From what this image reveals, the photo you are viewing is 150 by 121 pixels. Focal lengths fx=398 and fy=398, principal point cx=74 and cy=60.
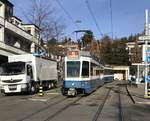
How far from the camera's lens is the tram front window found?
2991 cm

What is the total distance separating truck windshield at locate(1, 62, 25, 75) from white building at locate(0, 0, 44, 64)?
53.2ft

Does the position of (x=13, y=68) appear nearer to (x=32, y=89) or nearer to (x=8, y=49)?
(x=32, y=89)

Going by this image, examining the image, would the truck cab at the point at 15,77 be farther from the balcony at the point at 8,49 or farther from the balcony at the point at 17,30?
the balcony at the point at 17,30

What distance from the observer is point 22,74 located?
32156mm

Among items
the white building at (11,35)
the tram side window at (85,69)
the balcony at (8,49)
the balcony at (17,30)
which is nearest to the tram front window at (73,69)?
the tram side window at (85,69)

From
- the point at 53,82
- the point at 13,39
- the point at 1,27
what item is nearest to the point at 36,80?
the point at 53,82

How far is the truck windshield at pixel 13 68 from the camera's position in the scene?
106 feet

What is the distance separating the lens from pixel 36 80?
3556 centimetres

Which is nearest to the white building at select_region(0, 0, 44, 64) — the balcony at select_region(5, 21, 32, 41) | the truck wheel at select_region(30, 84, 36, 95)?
the balcony at select_region(5, 21, 32, 41)

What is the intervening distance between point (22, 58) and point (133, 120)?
20.1 meters

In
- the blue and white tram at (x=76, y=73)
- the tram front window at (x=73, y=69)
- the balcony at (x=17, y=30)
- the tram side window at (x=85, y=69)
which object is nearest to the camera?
the blue and white tram at (x=76, y=73)

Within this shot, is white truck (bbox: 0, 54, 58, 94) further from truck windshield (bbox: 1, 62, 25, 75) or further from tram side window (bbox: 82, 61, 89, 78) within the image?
tram side window (bbox: 82, 61, 89, 78)

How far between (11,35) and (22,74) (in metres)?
27.2

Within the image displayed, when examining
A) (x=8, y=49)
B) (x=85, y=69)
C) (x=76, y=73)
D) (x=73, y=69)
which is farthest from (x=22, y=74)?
(x=8, y=49)
